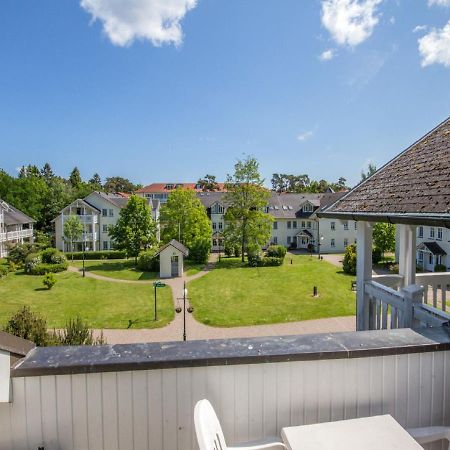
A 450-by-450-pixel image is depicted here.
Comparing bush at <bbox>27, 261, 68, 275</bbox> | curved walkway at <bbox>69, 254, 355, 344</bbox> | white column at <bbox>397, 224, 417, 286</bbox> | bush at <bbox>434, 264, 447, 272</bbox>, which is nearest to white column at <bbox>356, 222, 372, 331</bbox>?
white column at <bbox>397, 224, 417, 286</bbox>

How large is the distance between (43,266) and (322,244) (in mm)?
32396

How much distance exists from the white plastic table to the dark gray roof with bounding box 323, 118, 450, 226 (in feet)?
6.25

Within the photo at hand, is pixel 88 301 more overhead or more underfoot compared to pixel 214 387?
more underfoot

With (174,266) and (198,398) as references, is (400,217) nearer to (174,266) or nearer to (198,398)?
(198,398)

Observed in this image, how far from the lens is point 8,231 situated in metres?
43.7

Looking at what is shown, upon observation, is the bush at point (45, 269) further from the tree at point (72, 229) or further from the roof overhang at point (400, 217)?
the roof overhang at point (400, 217)

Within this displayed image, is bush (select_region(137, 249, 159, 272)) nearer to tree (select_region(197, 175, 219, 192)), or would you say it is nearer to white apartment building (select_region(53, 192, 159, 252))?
white apartment building (select_region(53, 192, 159, 252))

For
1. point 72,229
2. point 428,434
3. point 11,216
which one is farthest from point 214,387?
point 11,216

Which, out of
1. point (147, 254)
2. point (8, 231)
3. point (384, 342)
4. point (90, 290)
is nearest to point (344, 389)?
point (384, 342)

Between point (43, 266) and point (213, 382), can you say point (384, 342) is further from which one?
point (43, 266)

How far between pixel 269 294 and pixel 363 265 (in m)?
18.4

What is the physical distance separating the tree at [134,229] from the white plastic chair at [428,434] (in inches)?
1315

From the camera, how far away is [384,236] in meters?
33.2

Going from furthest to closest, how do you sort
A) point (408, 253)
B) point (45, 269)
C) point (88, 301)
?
1. point (45, 269)
2. point (88, 301)
3. point (408, 253)
